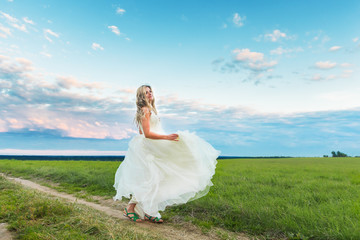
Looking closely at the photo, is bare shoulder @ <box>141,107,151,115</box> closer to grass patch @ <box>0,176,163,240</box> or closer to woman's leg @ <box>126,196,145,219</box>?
woman's leg @ <box>126,196,145,219</box>

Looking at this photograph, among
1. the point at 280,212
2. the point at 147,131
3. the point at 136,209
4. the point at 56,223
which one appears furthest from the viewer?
the point at 136,209

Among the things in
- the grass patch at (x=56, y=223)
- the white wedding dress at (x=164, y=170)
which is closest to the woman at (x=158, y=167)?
the white wedding dress at (x=164, y=170)

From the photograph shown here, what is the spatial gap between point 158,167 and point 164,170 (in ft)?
0.54

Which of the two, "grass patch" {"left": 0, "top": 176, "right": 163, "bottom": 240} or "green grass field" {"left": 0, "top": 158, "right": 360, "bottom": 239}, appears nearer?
"grass patch" {"left": 0, "top": 176, "right": 163, "bottom": 240}

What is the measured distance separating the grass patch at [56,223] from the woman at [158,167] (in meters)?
0.77

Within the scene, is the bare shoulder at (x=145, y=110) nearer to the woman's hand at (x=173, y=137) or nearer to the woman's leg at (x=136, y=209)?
the woman's hand at (x=173, y=137)

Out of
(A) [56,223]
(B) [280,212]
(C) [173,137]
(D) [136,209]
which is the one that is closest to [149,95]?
(C) [173,137]

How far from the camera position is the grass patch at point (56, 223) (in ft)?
15.1

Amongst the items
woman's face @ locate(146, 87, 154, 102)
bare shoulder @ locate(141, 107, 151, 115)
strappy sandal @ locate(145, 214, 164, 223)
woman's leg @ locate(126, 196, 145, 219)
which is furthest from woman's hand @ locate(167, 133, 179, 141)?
strappy sandal @ locate(145, 214, 164, 223)

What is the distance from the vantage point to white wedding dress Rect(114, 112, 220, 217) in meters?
5.73

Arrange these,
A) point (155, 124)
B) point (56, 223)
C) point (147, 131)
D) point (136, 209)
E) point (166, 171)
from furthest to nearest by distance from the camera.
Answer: point (136, 209) < point (155, 124) < point (166, 171) < point (147, 131) < point (56, 223)

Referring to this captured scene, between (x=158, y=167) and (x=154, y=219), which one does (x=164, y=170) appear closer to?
(x=158, y=167)

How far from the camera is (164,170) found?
19.5 ft

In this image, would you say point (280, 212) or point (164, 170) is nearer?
point (280, 212)
